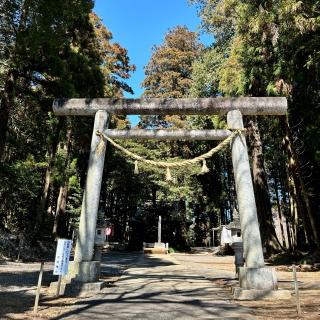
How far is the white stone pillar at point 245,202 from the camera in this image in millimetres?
6809

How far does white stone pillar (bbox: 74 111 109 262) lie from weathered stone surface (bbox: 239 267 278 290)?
3009 mm

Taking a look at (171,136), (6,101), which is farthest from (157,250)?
(171,136)

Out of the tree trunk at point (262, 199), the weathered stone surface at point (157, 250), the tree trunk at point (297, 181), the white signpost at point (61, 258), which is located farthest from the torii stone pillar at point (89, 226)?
the weathered stone surface at point (157, 250)

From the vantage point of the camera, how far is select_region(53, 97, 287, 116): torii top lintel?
7723 mm

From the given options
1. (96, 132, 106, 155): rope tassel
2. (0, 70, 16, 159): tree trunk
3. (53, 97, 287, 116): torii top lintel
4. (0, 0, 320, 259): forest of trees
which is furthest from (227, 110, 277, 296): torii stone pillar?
(0, 70, 16, 159): tree trunk

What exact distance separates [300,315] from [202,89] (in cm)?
1708

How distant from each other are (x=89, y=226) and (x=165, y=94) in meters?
21.9

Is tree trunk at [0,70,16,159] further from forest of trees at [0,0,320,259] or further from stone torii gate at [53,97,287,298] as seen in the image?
stone torii gate at [53,97,287,298]

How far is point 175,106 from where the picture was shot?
25.7 ft

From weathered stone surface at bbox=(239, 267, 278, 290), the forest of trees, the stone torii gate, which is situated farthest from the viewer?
the forest of trees

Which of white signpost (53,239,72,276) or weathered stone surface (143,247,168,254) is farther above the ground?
weathered stone surface (143,247,168,254)

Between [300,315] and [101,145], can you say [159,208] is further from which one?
[300,315]

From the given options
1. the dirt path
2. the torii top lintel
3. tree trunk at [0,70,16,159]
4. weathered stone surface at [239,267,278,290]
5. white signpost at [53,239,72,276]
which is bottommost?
the dirt path

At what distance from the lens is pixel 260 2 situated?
40.5 feet
